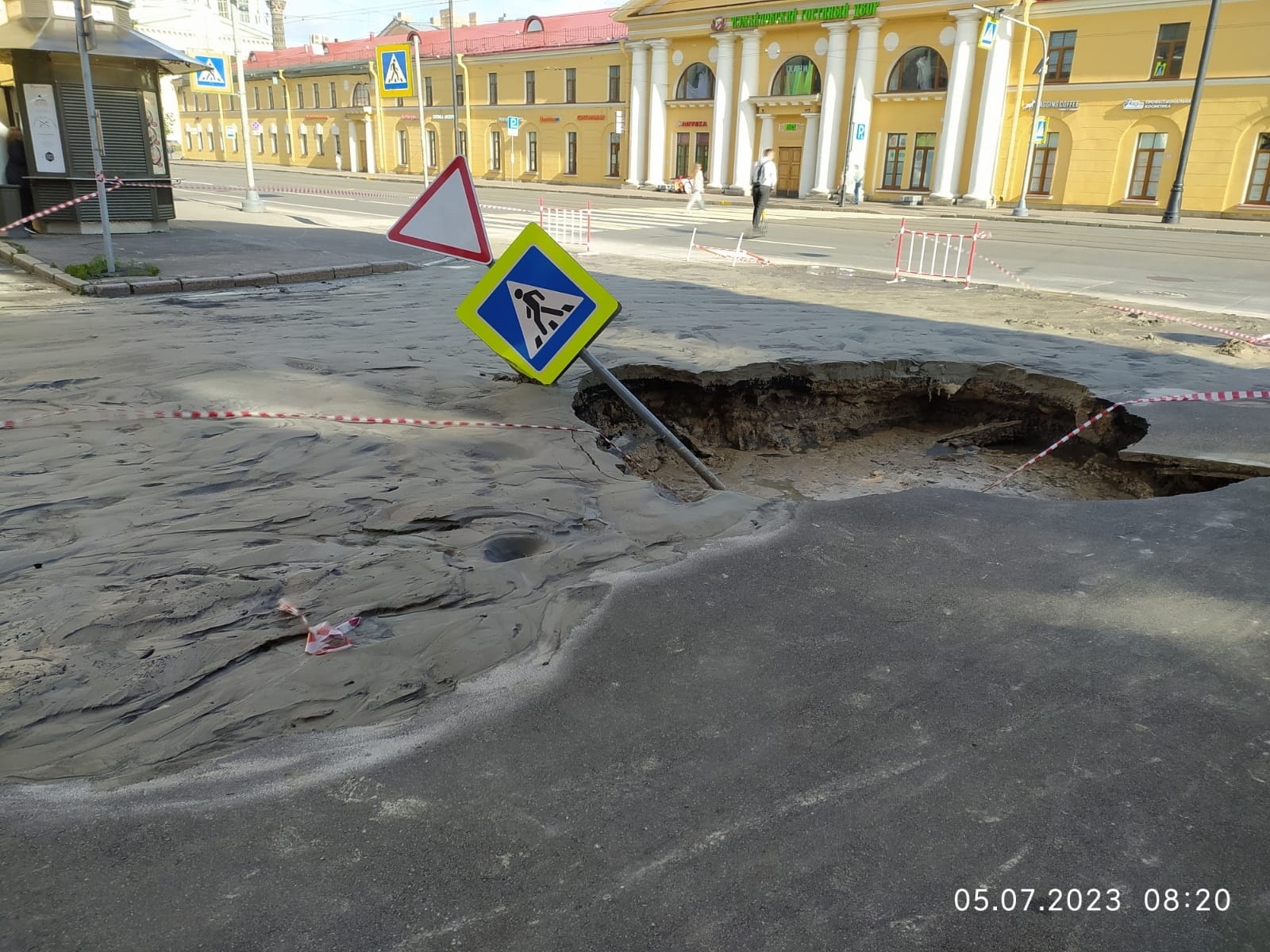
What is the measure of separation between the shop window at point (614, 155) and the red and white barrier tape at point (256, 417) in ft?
158

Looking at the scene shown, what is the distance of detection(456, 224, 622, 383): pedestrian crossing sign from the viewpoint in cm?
566

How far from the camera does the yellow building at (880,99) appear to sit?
3284 cm

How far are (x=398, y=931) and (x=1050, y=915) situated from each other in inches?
64.4

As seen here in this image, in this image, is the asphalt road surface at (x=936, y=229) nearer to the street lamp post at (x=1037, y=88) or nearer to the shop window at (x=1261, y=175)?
the street lamp post at (x=1037, y=88)

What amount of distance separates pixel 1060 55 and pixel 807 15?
11.2m

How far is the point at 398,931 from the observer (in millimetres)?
2213

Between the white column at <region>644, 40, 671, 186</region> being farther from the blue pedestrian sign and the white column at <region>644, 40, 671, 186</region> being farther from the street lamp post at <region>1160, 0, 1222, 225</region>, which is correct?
the blue pedestrian sign

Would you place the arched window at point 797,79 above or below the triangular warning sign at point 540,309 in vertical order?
above

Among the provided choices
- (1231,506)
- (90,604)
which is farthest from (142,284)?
(1231,506)

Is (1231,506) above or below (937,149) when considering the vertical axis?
below

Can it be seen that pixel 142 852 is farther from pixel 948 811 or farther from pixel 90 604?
pixel 948 811

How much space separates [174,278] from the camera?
1200 cm

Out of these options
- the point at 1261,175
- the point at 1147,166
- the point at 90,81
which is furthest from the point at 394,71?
the point at 1261,175
